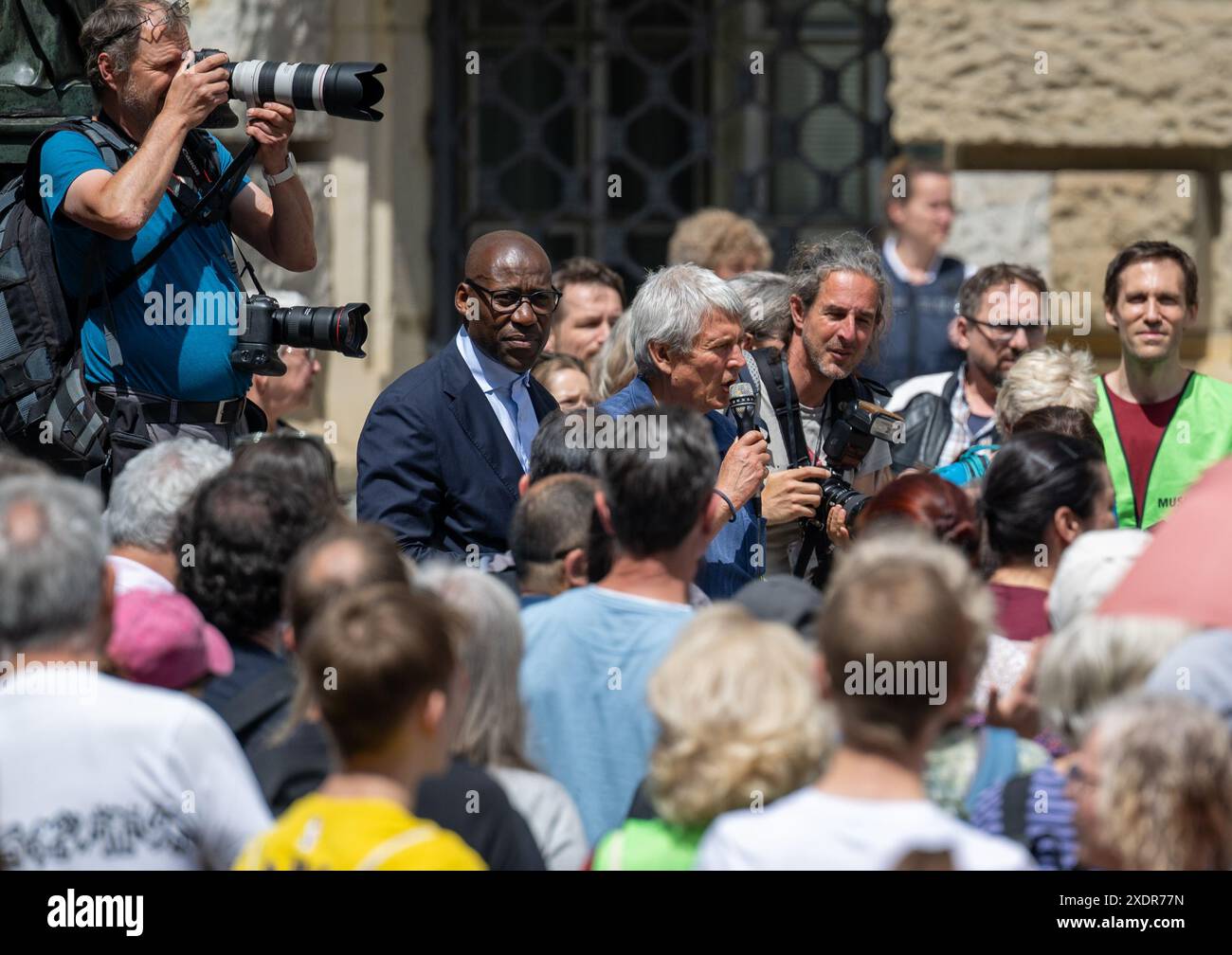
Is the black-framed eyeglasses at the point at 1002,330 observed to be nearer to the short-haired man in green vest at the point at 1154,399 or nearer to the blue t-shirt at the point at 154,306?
the short-haired man in green vest at the point at 1154,399

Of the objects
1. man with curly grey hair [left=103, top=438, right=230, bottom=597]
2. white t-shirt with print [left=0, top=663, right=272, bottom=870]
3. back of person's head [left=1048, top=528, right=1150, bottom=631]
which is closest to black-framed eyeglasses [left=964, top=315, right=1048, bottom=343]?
back of person's head [left=1048, top=528, right=1150, bottom=631]

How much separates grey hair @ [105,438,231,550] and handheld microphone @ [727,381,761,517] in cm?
120

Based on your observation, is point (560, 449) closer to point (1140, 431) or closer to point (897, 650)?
point (897, 650)

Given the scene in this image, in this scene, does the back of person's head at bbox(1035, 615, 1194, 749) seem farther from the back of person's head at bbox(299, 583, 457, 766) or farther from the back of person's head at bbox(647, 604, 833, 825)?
the back of person's head at bbox(299, 583, 457, 766)

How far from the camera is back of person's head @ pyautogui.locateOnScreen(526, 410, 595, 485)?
3.68m

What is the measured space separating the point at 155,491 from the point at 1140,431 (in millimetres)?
2579

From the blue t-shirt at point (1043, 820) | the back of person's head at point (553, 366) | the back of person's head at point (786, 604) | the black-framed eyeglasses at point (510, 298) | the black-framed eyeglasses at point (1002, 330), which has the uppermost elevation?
the black-framed eyeglasses at point (510, 298)

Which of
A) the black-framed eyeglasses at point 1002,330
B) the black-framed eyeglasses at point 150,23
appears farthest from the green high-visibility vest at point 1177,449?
the black-framed eyeglasses at point 150,23

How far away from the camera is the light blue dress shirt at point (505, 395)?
4.13m

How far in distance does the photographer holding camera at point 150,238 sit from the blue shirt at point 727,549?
87cm

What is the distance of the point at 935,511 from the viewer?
340 centimetres

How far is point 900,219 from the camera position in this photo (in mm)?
6254

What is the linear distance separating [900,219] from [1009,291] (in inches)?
44.6
